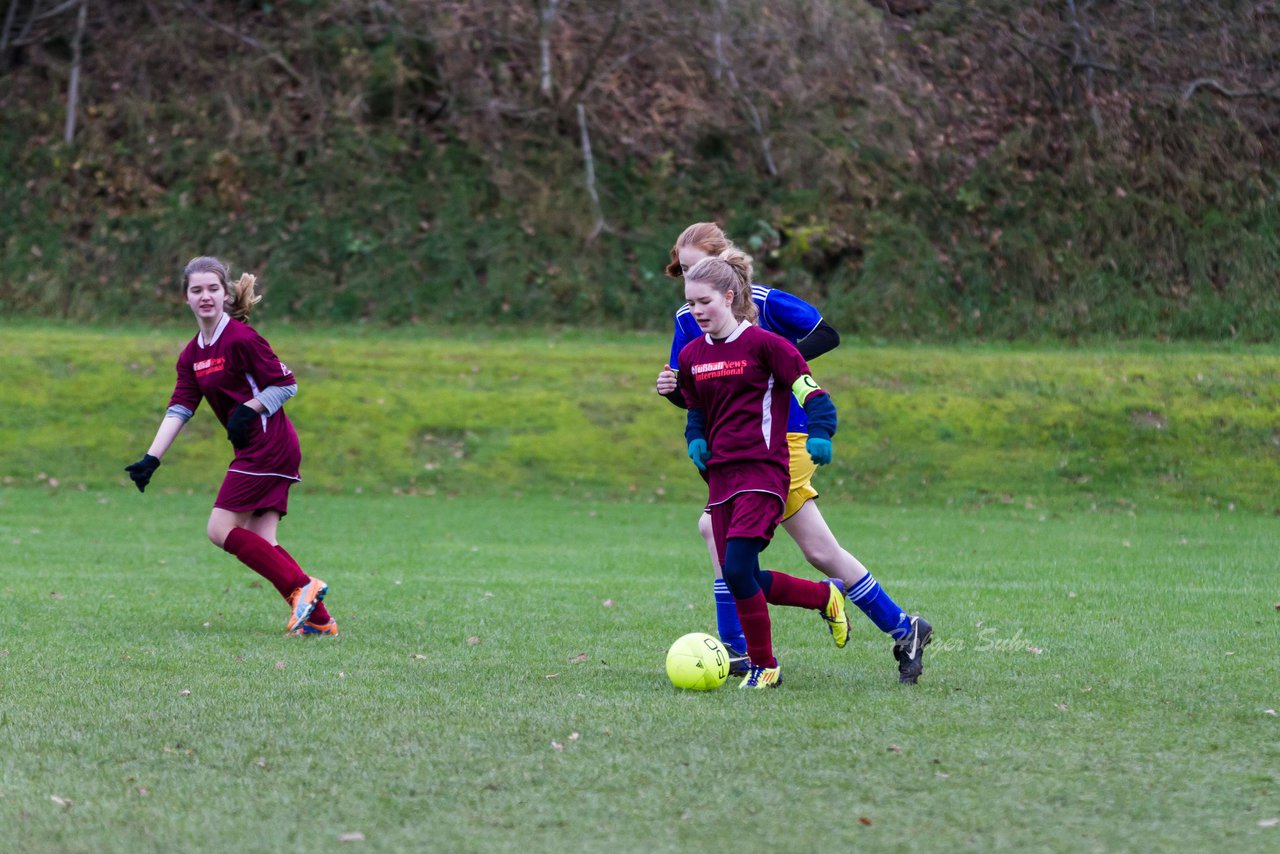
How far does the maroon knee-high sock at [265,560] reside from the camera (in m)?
7.36

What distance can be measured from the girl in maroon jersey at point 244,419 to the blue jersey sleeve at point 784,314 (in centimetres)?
258

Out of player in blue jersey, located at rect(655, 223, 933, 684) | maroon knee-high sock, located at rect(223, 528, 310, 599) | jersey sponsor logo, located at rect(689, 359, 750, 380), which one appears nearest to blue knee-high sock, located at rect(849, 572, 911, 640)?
player in blue jersey, located at rect(655, 223, 933, 684)

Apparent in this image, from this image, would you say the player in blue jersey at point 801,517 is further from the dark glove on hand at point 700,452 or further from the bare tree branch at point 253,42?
the bare tree branch at point 253,42

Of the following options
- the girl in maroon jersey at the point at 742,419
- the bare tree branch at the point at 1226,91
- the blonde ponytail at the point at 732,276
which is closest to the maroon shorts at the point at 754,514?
the girl in maroon jersey at the point at 742,419

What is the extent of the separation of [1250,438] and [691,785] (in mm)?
14535

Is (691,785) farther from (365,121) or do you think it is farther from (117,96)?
(117,96)

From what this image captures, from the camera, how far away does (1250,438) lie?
55.2ft

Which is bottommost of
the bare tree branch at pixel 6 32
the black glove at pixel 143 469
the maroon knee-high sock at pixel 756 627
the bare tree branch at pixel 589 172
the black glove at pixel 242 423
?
the maroon knee-high sock at pixel 756 627

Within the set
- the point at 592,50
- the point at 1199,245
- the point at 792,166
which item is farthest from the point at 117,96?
the point at 1199,245

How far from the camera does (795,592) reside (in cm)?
620

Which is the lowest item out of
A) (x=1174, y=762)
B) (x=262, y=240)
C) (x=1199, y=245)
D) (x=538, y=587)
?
(x=538, y=587)

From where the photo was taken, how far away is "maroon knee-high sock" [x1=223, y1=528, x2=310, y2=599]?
24.2 ft

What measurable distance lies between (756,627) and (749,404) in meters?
0.94

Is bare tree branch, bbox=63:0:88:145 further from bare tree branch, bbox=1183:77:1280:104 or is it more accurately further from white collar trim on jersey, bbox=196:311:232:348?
white collar trim on jersey, bbox=196:311:232:348
